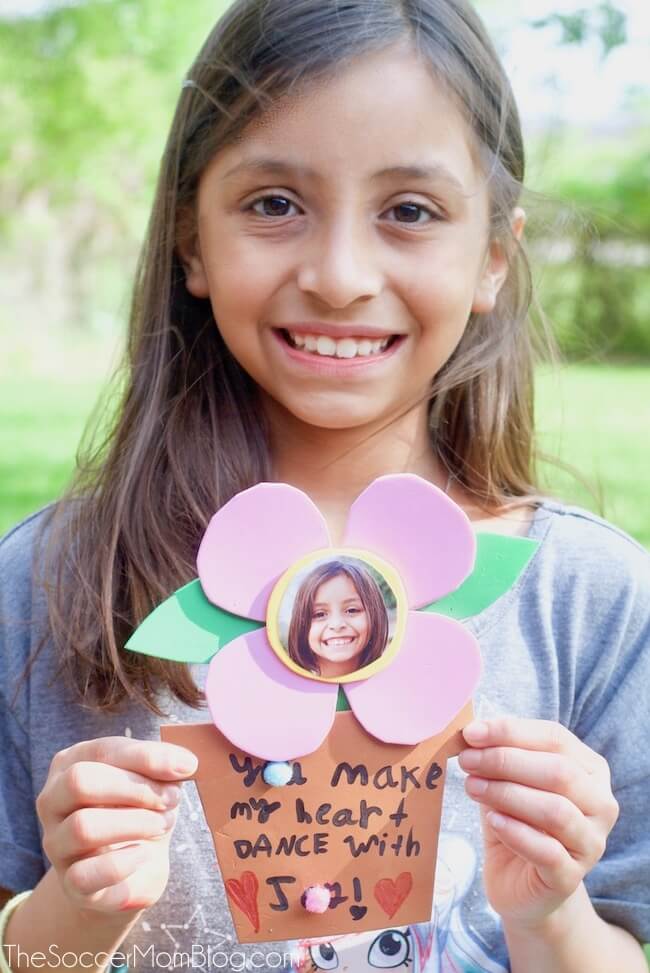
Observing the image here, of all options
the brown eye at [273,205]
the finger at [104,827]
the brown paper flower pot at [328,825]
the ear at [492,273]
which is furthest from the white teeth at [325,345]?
the finger at [104,827]

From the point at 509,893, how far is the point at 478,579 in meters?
0.33

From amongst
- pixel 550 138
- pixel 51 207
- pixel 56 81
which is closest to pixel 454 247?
pixel 550 138

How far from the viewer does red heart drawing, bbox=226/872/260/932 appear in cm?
114

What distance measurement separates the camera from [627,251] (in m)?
14.7

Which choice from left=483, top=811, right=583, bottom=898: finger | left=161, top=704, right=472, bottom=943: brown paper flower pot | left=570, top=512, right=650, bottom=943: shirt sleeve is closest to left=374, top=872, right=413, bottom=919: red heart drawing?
left=161, top=704, right=472, bottom=943: brown paper flower pot

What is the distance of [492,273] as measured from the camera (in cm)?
166

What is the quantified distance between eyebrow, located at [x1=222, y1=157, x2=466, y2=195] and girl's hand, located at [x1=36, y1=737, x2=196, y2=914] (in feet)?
2.29

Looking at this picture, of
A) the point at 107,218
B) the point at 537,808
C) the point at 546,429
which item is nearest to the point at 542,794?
the point at 537,808

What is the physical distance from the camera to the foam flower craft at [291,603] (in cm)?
113

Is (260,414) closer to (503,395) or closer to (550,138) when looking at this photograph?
(503,395)

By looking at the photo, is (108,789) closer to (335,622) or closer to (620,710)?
(335,622)

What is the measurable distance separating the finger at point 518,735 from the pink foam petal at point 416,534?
13cm

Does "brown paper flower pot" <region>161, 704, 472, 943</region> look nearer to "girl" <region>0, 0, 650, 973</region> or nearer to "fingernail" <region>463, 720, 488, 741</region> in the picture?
"fingernail" <region>463, 720, 488, 741</region>

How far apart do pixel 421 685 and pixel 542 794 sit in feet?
0.50
